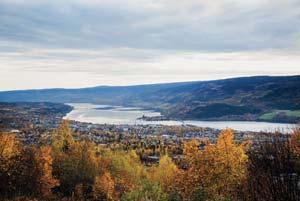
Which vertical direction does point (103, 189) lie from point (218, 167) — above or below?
below

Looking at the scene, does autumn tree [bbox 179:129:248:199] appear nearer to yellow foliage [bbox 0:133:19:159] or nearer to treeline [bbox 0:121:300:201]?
treeline [bbox 0:121:300:201]

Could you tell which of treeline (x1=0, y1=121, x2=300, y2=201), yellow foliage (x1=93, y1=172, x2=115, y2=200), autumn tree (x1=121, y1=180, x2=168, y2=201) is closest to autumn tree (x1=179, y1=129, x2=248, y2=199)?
treeline (x1=0, y1=121, x2=300, y2=201)

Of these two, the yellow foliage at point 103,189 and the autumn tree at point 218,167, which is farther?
the yellow foliage at point 103,189

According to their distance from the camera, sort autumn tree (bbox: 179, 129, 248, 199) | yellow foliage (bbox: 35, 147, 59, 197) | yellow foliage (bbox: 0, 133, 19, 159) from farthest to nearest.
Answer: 1. yellow foliage (bbox: 0, 133, 19, 159)
2. yellow foliage (bbox: 35, 147, 59, 197)
3. autumn tree (bbox: 179, 129, 248, 199)

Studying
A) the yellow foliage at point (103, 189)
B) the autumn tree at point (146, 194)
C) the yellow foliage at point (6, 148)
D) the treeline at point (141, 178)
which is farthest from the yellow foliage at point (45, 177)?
the autumn tree at point (146, 194)

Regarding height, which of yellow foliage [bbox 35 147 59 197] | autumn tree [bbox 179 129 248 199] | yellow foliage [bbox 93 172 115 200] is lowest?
yellow foliage [bbox 93 172 115 200]

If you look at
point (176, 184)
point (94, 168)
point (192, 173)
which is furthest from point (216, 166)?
point (94, 168)

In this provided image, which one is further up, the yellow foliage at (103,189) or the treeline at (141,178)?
the treeline at (141,178)

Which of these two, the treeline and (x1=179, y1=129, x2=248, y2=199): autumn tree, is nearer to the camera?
the treeline

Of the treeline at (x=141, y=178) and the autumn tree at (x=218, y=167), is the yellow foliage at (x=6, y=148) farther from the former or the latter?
the autumn tree at (x=218, y=167)

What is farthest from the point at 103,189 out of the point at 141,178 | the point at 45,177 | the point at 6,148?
the point at 6,148

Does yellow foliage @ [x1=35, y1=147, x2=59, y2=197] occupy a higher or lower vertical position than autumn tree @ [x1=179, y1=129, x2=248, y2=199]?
lower

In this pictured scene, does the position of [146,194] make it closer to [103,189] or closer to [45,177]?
[103,189]
